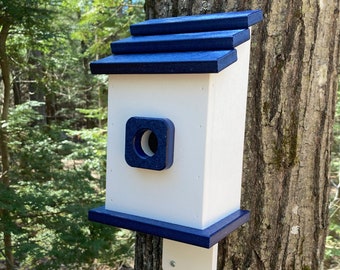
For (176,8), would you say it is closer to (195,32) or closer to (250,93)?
(195,32)

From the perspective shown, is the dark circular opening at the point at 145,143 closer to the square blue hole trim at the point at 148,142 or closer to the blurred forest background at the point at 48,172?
the square blue hole trim at the point at 148,142

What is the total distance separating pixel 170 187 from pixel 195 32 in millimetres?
472

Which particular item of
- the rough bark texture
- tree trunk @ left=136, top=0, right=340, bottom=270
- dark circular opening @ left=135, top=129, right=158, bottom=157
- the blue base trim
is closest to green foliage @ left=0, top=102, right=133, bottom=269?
the rough bark texture

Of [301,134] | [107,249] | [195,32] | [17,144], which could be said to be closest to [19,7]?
[17,144]

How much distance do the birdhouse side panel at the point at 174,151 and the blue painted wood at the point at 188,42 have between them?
0.09m

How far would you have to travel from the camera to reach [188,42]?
106cm

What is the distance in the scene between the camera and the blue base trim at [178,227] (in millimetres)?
987

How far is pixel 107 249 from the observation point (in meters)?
4.33

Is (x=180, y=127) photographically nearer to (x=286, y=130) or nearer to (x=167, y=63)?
(x=167, y=63)

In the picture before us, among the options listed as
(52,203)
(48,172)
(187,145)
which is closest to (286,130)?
(187,145)

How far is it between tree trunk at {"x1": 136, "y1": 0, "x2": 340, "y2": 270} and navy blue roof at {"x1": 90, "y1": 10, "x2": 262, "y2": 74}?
119mm

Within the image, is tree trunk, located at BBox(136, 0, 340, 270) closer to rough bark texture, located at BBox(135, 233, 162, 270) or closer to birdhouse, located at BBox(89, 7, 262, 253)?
birdhouse, located at BBox(89, 7, 262, 253)

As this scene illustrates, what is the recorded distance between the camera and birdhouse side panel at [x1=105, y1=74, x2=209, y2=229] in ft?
3.34

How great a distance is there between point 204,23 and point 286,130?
427 millimetres
